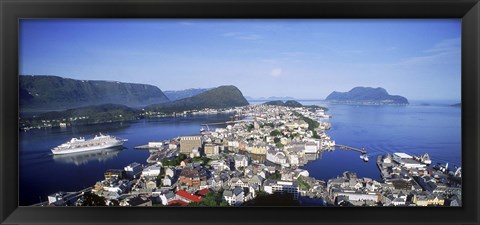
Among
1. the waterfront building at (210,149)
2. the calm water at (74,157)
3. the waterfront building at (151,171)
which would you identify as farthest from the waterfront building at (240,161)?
the waterfront building at (151,171)

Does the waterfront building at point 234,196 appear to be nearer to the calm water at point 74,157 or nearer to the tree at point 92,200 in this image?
the calm water at point 74,157

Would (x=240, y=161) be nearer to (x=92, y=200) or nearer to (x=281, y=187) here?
(x=281, y=187)

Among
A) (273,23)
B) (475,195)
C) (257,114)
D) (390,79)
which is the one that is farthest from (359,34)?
(475,195)

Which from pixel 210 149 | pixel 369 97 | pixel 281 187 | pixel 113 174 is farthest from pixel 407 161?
pixel 113 174

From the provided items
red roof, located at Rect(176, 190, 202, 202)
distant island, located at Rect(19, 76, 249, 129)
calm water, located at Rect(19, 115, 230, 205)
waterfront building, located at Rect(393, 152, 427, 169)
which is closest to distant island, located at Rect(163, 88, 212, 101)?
distant island, located at Rect(19, 76, 249, 129)

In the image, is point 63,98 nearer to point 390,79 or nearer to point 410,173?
point 390,79
